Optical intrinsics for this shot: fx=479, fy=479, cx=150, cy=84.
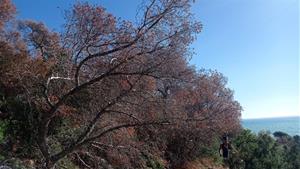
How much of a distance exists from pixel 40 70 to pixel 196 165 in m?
13.1

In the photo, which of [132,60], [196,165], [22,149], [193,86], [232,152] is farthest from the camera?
[232,152]

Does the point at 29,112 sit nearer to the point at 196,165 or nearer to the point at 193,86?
the point at 193,86

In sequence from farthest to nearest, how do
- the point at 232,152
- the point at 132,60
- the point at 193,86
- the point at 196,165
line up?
1. the point at 232,152
2. the point at 196,165
3. the point at 193,86
4. the point at 132,60

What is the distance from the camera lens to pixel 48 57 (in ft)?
52.5

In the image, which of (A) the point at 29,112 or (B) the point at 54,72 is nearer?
(B) the point at 54,72

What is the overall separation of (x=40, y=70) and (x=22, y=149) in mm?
2827

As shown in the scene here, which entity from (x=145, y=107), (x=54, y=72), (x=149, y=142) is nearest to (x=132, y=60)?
(x=145, y=107)

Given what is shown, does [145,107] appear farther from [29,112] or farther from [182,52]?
[29,112]

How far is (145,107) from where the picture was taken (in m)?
13.9

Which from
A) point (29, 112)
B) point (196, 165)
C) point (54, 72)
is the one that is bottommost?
point (196, 165)

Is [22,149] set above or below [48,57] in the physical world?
below

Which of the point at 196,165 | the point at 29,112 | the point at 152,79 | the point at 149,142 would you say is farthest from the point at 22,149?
the point at 196,165

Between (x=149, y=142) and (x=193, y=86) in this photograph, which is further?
(x=149, y=142)

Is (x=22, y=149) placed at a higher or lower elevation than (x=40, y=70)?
lower
